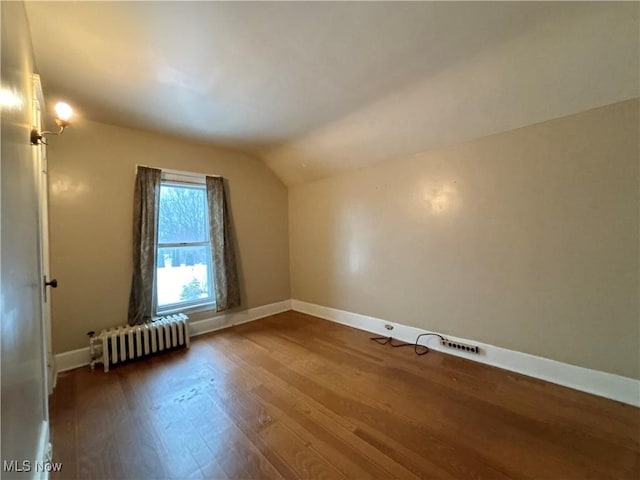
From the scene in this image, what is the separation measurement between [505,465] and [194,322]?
11.2ft

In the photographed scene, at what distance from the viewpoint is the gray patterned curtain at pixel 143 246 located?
305 centimetres

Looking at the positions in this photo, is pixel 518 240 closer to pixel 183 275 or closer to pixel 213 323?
pixel 213 323

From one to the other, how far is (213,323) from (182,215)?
1.53m

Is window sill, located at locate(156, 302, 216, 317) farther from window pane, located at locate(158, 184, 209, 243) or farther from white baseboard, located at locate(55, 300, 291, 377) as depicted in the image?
window pane, located at locate(158, 184, 209, 243)

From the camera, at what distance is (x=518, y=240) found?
2439mm

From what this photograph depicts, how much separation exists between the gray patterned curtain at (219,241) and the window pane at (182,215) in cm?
15

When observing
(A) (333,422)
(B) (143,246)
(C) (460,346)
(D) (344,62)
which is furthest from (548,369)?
(B) (143,246)

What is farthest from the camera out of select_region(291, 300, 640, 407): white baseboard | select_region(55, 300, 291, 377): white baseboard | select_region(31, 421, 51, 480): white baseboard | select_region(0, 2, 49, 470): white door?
select_region(55, 300, 291, 377): white baseboard

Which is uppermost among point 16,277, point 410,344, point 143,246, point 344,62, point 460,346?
point 344,62

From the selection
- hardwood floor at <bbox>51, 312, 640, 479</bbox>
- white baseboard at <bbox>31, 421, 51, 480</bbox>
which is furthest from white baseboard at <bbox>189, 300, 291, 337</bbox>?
white baseboard at <bbox>31, 421, 51, 480</bbox>

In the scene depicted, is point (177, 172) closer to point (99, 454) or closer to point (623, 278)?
point (99, 454)

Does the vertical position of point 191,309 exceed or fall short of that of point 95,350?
it exceeds it

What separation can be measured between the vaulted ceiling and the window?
0.99 meters

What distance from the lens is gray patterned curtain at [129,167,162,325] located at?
3049mm
